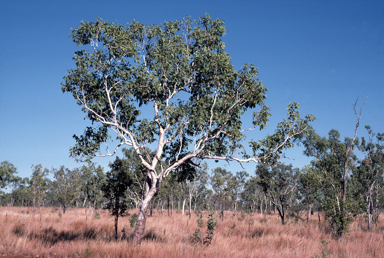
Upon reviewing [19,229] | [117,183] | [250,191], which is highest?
[117,183]

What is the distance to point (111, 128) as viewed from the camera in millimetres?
12695

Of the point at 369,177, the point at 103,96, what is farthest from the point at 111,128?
the point at 369,177

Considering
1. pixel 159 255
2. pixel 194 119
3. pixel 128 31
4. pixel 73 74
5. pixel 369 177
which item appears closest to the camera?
pixel 159 255

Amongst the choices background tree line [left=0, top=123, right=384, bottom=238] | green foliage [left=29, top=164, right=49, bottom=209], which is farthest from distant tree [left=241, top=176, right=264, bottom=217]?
green foliage [left=29, top=164, right=49, bottom=209]

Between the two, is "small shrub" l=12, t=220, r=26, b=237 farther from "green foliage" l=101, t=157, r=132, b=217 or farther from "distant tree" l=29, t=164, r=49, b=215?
"distant tree" l=29, t=164, r=49, b=215

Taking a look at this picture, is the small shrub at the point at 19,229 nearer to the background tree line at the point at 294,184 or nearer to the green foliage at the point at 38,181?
the background tree line at the point at 294,184

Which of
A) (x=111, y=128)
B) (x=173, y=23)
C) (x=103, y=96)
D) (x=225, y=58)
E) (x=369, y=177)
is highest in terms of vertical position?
(x=173, y=23)

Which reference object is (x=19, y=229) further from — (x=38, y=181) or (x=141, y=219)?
(x=38, y=181)

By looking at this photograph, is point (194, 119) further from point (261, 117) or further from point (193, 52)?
point (193, 52)

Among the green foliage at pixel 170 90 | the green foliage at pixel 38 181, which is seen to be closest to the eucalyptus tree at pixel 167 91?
the green foliage at pixel 170 90

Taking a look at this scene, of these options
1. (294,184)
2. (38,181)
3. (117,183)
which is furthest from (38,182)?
(294,184)

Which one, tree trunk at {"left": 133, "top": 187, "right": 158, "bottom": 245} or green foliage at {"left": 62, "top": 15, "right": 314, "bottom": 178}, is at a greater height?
green foliage at {"left": 62, "top": 15, "right": 314, "bottom": 178}

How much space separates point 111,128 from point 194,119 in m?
4.41

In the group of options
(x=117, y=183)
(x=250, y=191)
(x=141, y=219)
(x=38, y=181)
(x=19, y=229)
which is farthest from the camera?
(x=250, y=191)
